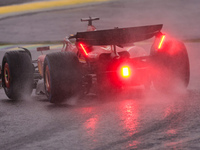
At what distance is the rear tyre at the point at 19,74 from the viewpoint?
9.61 meters

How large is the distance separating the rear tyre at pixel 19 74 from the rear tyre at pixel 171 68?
223 cm

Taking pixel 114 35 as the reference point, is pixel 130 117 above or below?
below

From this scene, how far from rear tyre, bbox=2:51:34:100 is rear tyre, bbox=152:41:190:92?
7.33 feet

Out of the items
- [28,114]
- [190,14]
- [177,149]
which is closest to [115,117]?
[28,114]

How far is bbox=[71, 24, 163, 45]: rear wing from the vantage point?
8.70m

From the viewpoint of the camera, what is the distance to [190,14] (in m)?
30.2

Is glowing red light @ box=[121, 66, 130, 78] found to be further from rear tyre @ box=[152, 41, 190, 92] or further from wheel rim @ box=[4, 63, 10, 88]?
wheel rim @ box=[4, 63, 10, 88]

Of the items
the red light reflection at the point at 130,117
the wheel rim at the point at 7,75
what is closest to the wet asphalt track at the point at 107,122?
the red light reflection at the point at 130,117

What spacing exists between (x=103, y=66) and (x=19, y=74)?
1.67 meters

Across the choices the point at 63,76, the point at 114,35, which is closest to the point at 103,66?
the point at 114,35

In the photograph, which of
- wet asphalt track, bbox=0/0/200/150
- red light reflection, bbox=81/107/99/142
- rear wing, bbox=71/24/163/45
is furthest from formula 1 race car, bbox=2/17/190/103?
red light reflection, bbox=81/107/99/142

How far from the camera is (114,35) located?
8703 mm

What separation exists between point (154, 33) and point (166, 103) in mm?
1395

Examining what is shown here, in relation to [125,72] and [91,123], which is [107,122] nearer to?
[91,123]
